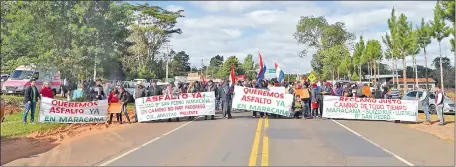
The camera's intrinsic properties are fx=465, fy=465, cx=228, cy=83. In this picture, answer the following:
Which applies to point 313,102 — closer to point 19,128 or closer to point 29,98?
point 29,98

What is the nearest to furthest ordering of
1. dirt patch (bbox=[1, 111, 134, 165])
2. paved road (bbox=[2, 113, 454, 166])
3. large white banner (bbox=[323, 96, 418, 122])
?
paved road (bbox=[2, 113, 454, 166])
dirt patch (bbox=[1, 111, 134, 165])
large white banner (bbox=[323, 96, 418, 122])

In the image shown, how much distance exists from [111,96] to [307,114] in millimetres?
8556

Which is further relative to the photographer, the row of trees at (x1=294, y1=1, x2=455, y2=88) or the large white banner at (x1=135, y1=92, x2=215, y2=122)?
the row of trees at (x1=294, y1=1, x2=455, y2=88)

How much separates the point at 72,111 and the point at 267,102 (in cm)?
804

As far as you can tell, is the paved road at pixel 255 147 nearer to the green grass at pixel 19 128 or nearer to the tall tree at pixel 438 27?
the green grass at pixel 19 128

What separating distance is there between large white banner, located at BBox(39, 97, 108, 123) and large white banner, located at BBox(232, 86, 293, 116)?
5793 millimetres

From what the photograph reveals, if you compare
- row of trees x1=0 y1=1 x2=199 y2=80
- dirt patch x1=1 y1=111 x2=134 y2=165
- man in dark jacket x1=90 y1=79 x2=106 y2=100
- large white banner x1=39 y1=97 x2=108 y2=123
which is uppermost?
row of trees x1=0 y1=1 x2=199 y2=80

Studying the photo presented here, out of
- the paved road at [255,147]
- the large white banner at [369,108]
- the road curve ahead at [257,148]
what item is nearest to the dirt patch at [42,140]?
the paved road at [255,147]

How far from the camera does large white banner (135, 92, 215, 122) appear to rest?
1869cm

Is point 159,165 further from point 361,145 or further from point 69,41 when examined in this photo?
point 69,41

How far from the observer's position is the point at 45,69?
85.0 ft

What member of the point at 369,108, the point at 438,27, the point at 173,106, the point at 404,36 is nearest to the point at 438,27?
the point at 438,27

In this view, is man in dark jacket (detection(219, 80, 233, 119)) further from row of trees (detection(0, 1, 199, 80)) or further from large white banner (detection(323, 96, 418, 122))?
row of trees (detection(0, 1, 199, 80))

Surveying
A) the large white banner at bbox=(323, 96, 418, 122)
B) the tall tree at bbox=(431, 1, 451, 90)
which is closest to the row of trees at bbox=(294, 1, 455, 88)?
the tall tree at bbox=(431, 1, 451, 90)
